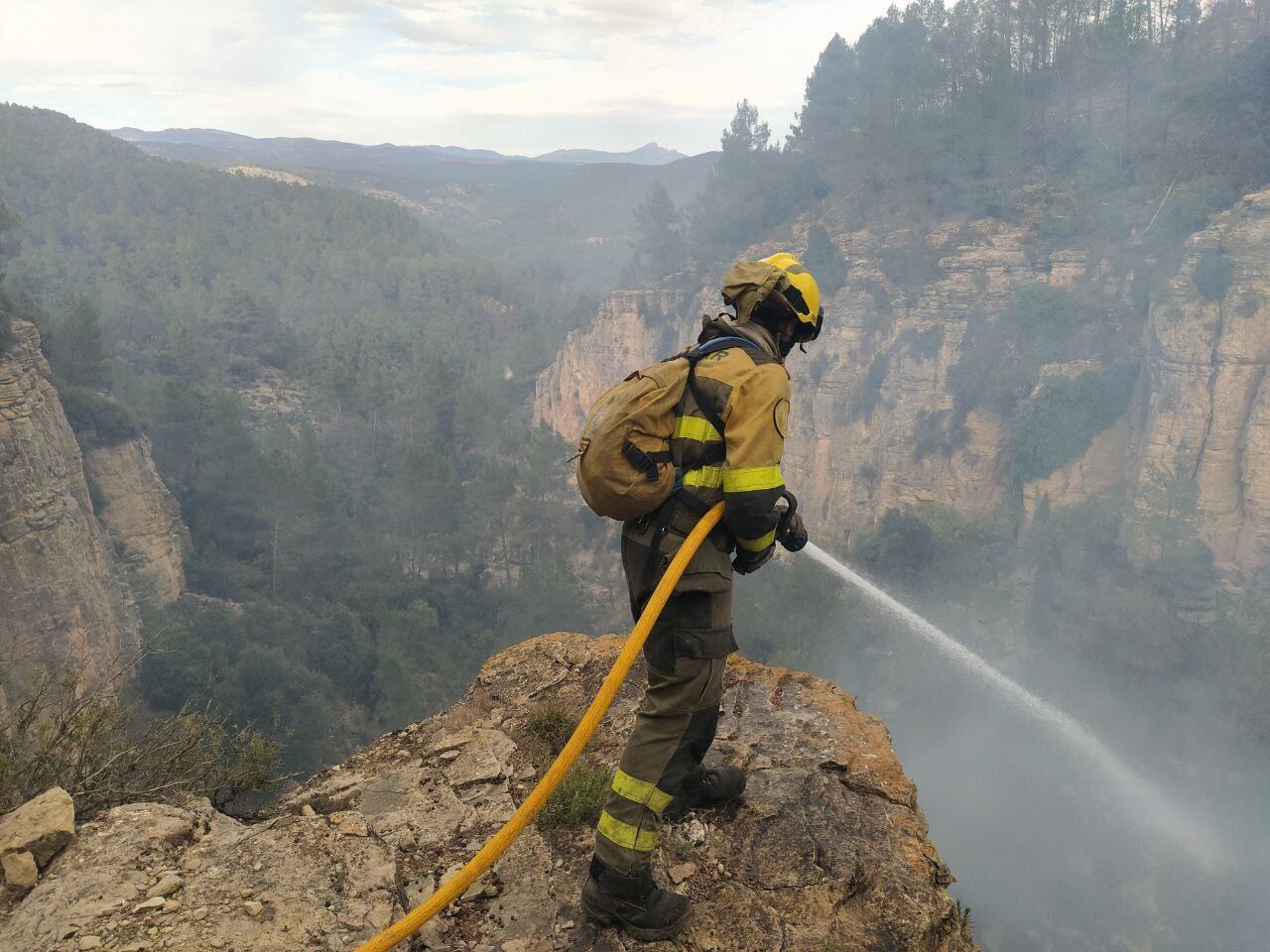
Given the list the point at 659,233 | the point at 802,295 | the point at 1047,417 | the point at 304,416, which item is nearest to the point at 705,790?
the point at 802,295

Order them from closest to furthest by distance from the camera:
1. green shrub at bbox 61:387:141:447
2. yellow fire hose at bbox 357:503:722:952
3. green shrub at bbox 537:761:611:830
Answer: yellow fire hose at bbox 357:503:722:952, green shrub at bbox 537:761:611:830, green shrub at bbox 61:387:141:447

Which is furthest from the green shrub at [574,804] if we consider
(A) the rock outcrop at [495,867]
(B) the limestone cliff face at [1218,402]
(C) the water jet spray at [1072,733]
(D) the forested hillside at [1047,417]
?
(B) the limestone cliff face at [1218,402]

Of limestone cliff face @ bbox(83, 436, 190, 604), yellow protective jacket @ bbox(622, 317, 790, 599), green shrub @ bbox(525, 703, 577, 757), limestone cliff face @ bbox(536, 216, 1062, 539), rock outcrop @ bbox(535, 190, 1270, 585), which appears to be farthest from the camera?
limestone cliff face @ bbox(536, 216, 1062, 539)

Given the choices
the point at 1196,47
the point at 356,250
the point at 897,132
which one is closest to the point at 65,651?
the point at 897,132

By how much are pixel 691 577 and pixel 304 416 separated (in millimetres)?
41916

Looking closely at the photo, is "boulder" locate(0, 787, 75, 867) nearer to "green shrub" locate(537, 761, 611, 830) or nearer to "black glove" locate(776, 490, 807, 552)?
"green shrub" locate(537, 761, 611, 830)

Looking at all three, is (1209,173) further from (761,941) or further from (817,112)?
(761,941)

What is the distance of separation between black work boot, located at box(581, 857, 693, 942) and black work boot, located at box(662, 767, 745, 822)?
59 centimetres

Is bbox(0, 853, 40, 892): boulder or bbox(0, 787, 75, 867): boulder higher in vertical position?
bbox(0, 787, 75, 867): boulder

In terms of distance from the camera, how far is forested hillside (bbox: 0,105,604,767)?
23.8 metres

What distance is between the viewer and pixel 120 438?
2442cm

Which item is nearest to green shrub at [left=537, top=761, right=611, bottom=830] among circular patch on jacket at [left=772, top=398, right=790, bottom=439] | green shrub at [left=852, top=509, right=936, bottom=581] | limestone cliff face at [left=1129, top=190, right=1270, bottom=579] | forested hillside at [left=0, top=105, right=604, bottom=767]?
circular patch on jacket at [left=772, top=398, right=790, bottom=439]

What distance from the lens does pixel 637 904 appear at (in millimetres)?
3072

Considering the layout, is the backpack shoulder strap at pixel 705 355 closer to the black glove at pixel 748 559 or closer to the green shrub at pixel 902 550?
the black glove at pixel 748 559
